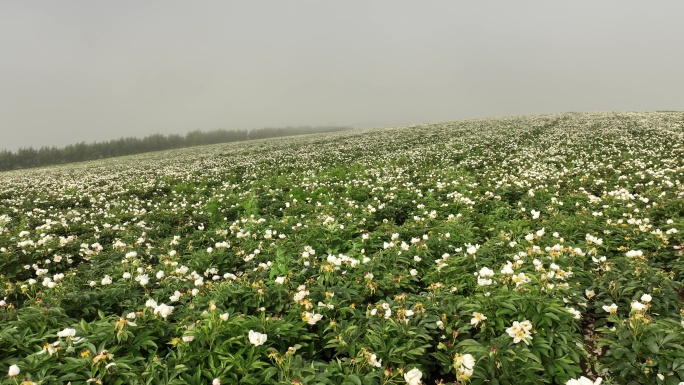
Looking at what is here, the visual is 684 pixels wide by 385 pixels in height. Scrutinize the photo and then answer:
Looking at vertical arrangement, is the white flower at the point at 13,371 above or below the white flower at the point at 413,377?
above

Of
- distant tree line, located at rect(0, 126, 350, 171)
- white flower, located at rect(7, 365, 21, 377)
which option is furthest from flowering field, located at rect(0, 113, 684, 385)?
distant tree line, located at rect(0, 126, 350, 171)

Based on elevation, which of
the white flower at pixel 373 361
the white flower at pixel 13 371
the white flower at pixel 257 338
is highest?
the white flower at pixel 13 371

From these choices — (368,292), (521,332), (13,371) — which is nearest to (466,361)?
(521,332)

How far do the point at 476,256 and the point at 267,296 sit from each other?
377 cm

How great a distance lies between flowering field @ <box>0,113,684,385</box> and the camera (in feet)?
11.7

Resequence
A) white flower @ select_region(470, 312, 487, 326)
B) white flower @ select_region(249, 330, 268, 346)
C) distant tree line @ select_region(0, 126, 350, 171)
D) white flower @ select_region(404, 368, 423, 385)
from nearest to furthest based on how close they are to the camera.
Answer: white flower @ select_region(404, 368, 423, 385) → white flower @ select_region(249, 330, 268, 346) → white flower @ select_region(470, 312, 487, 326) → distant tree line @ select_region(0, 126, 350, 171)

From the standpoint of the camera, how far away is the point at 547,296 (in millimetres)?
4414

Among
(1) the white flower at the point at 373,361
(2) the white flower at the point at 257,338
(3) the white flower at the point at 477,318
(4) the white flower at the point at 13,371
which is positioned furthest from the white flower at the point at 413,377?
(4) the white flower at the point at 13,371

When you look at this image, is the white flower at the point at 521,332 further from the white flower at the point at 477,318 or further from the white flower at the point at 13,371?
the white flower at the point at 13,371

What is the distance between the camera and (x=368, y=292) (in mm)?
5281

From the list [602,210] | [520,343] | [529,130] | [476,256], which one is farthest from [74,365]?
[529,130]

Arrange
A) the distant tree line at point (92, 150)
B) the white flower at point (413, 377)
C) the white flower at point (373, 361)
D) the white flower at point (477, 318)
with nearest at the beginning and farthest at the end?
the white flower at point (413, 377) < the white flower at point (373, 361) < the white flower at point (477, 318) < the distant tree line at point (92, 150)

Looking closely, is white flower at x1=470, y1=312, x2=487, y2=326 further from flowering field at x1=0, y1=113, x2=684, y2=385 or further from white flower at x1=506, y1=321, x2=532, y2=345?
white flower at x1=506, y1=321, x2=532, y2=345

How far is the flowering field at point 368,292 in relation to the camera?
11.7 ft
